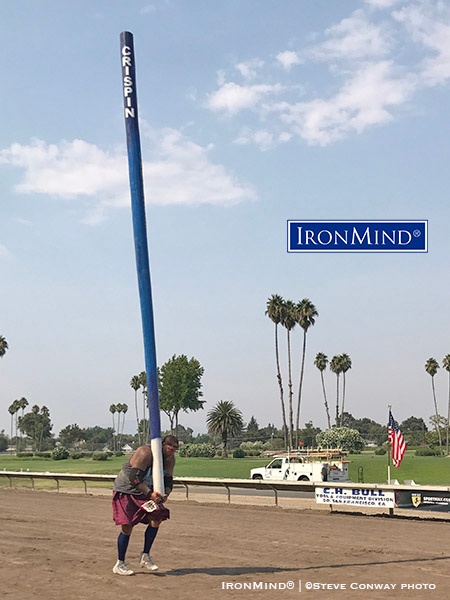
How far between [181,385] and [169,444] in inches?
4875

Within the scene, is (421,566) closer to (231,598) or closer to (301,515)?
(231,598)

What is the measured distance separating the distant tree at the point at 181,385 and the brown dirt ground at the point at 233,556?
4430 inches

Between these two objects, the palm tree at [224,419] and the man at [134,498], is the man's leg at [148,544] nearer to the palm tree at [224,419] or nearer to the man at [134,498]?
the man at [134,498]

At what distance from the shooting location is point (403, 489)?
20188mm

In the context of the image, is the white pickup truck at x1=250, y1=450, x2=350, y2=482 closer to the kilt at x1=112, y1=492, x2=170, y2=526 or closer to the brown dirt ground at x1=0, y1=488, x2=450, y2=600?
the brown dirt ground at x1=0, y1=488, x2=450, y2=600

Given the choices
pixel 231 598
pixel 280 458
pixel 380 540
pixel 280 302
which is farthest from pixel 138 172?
pixel 280 302

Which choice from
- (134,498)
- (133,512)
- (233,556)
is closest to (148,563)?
(133,512)

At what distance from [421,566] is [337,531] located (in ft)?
17.8

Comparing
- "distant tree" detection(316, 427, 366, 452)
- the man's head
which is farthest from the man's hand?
"distant tree" detection(316, 427, 366, 452)

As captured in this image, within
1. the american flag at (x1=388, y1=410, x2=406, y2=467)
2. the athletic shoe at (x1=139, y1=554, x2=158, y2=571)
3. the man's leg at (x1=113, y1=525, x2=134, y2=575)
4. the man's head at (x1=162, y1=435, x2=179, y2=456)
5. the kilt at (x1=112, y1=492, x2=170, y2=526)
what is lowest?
the american flag at (x1=388, y1=410, x2=406, y2=467)

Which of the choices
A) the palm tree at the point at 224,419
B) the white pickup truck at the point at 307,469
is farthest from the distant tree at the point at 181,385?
the white pickup truck at the point at 307,469

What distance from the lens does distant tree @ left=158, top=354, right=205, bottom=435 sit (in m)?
133

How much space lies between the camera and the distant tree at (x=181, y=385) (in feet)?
436

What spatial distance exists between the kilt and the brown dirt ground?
75cm
